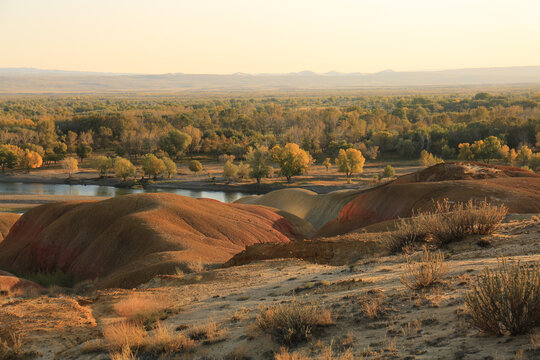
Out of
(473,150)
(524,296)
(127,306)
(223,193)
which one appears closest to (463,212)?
(524,296)

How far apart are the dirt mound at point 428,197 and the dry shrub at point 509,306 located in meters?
15.9

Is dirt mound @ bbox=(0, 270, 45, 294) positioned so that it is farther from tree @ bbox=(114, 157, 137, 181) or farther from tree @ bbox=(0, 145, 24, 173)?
tree @ bbox=(0, 145, 24, 173)

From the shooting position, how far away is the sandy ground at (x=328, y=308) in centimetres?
754

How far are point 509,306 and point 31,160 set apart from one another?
111m

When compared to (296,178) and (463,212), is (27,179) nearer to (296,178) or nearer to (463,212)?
(296,178)

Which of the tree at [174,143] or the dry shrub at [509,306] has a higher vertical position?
the dry shrub at [509,306]

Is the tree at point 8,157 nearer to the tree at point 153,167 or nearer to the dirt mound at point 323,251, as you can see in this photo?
the tree at point 153,167

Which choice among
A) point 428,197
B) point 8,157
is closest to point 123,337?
point 428,197

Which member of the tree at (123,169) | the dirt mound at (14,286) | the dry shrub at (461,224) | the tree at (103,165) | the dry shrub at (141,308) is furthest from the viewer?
the tree at (103,165)

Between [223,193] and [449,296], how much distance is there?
3100 inches

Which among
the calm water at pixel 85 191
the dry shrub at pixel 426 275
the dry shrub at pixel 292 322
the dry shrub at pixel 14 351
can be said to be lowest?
the calm water at pixel 85 191

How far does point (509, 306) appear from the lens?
279 inches

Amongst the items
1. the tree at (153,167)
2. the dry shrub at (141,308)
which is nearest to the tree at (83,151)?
the tree at (153,167)

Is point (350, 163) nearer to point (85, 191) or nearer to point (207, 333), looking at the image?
point (85, 191)
